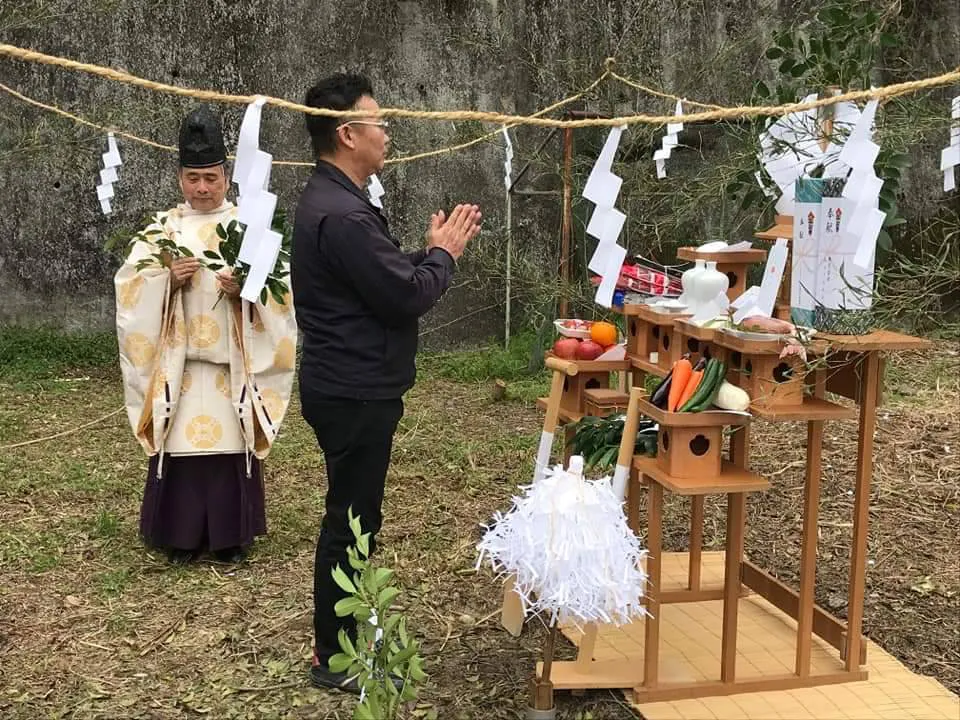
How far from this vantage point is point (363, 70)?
274 inches

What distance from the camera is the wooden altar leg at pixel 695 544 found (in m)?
3.32

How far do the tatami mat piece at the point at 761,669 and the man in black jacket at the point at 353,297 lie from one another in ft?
3.09

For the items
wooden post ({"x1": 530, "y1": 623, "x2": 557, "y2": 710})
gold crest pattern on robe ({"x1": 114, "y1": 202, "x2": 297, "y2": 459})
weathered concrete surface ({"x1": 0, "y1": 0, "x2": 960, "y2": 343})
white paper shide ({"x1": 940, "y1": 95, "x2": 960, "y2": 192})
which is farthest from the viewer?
weathered concrete surface ({"x1": 0, "y1": 0, "x2": 960, "y2": 343})

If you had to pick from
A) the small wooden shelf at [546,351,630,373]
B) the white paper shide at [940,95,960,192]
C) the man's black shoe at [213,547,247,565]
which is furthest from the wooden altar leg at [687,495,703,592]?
the man's black shoe at [213,547,247,565]

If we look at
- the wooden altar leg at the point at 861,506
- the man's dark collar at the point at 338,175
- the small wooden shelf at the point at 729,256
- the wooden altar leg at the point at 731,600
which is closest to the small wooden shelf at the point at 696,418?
the wooden altar leg at the point at 731,600

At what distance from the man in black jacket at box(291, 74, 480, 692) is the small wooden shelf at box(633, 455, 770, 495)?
70 cm

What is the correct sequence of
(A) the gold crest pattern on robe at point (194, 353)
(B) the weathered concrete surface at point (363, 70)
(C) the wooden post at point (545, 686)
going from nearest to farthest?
(C) the wooden post at point (545, 686)
(A) the gold crest pattern on robe at point (194, 353)
(B) the weathered concrete surface at point (363, 70)

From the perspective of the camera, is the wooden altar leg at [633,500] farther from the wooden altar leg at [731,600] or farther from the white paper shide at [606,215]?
the white paper shide at [606,215]

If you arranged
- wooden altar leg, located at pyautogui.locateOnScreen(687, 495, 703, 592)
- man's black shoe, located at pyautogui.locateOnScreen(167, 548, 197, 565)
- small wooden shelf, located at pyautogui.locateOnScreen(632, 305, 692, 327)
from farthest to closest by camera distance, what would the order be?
man's black shoe, located at pyautogui.locateOnScreen(167, 548, 197, 565) < wooden altar leg, located at pyautogui.locateOnScreen(687, 495, 703, 592) < small wooden shelf, located at pyautogui.locateOnScreen(632, 305, 692, 327)

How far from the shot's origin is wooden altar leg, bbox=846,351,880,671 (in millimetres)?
2773

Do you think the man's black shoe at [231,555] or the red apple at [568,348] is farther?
the man's black shoe at [231,555]

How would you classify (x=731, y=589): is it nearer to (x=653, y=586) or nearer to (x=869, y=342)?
(x=653, y=586)

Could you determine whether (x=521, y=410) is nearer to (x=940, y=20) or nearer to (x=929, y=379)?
(x=929, y=379)

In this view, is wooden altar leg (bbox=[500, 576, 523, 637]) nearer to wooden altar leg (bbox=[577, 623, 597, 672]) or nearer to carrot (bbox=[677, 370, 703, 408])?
wooden altar leg (bbox=[577, 623, 597, 672])
